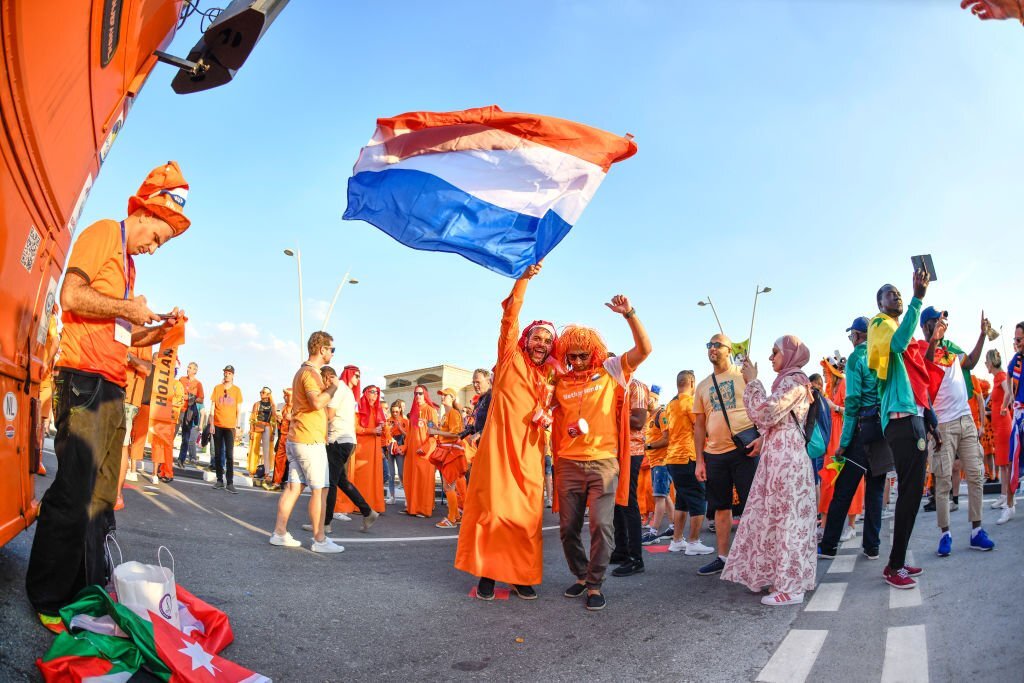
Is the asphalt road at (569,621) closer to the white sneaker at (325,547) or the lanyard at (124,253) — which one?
the white sneaker at (325,547)

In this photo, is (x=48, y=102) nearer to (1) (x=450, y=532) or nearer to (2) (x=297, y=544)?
(2) (x=297, y=544)

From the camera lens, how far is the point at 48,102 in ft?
7.47

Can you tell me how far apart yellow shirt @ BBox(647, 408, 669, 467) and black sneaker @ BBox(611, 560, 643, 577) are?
1993 mm

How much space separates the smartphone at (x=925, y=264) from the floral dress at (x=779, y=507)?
128 centimetres

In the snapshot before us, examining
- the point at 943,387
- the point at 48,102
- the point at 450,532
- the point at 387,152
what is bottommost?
the point at 450,532

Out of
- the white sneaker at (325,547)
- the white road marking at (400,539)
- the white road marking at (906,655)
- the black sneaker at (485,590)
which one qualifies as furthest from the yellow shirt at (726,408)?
the white sneaker at (325,547)

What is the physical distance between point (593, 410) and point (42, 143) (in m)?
3.80

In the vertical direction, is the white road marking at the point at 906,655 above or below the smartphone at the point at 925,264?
below

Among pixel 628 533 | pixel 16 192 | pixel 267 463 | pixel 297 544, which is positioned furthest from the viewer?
pixel 267 463

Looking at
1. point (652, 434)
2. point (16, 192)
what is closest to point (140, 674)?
point (16, 192)

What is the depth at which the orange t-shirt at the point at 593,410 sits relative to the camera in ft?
16.2

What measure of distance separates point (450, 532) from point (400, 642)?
16.6 ft

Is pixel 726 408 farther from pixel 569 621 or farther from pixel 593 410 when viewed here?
pixel 569 621

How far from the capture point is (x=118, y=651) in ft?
8.28
